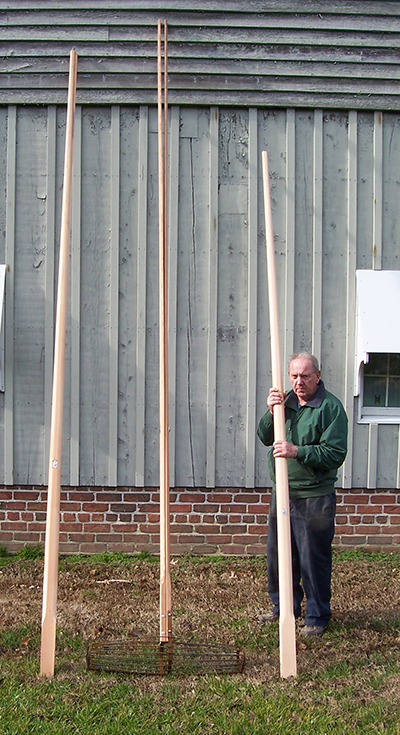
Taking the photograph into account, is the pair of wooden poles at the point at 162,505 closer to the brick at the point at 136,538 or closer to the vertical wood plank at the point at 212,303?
the vertical wood plank at the point at 212,303

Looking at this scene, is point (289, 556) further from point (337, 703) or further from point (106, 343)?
point (106, 343)

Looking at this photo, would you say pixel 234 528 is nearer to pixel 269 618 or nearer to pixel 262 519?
pixel 262 519

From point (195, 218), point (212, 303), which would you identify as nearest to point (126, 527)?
point (212, 303)

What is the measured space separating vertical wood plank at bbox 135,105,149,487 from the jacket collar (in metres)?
1.71

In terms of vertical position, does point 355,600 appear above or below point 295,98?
below

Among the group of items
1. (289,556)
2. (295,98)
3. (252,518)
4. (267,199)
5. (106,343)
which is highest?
(295,98)

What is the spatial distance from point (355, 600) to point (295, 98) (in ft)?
13.4

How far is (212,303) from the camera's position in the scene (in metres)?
5.49

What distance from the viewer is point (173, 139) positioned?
5504 mm

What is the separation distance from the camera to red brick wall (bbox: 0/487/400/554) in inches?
218

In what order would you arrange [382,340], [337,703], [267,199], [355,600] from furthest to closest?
[382,340] < [355,600] < [267,199] < [337,703]

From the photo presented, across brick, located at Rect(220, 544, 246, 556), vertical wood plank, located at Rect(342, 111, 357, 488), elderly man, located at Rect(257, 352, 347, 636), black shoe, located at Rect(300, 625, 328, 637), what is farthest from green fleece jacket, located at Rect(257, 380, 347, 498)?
brick, located at Rect(220, 544, 246, 556)

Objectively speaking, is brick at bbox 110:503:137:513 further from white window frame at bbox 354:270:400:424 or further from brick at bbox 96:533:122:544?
white window frame at bbox 354:270:400:424

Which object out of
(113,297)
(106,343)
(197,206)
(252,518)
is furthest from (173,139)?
(252,518)
